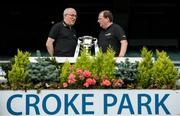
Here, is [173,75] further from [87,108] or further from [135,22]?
[135,22]

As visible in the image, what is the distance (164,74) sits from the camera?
554cm

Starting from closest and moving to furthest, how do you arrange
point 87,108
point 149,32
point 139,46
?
point 87,108 < point 139,46 < point 149,32

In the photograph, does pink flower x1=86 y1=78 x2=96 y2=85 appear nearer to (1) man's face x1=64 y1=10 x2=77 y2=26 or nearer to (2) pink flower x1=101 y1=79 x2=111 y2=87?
(2) pink flower x1=101 y1=79 x2=111 y2=87

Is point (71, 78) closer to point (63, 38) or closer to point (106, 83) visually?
A: point (106, 83)

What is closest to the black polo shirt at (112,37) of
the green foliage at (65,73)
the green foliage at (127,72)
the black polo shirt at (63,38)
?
the black polo shirt at (63,38)

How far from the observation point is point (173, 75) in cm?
557

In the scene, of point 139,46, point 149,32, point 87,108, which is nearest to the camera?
point 87,108

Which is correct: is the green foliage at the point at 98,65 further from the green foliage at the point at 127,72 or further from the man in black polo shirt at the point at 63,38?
the man in black polo shirt at the point at 63,38

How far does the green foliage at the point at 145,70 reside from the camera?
5.58 meters

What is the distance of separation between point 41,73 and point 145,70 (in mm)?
1043

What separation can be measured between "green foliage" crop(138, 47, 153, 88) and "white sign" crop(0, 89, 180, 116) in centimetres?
20

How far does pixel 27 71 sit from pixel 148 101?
1.24m

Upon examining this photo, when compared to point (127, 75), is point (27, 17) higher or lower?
higher

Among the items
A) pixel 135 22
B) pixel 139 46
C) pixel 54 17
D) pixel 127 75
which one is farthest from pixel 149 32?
pixel 127 75
